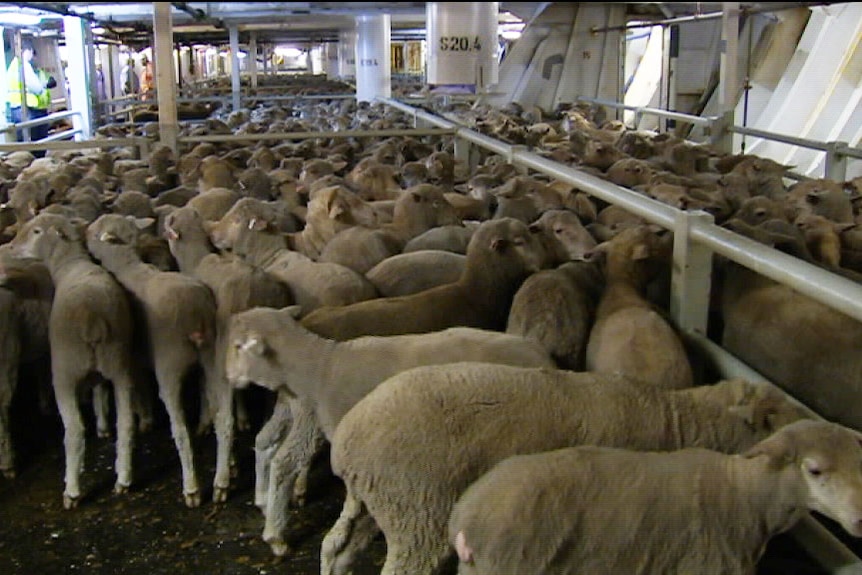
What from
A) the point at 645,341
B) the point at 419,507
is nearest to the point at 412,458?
the point at 419,507

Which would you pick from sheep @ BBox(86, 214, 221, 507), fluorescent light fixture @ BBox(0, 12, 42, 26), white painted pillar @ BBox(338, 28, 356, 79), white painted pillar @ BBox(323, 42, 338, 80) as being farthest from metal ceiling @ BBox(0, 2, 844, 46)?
white painted pillar @ BBox(323, 42, 338, 80)

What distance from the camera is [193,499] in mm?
3775

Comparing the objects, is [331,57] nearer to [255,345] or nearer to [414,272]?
[414,272]

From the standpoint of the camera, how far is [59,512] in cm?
374

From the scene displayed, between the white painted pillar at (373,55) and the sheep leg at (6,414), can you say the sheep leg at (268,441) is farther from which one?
the white painted pillar at (373,55)

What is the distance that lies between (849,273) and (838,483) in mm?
1805

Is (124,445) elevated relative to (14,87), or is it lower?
lower

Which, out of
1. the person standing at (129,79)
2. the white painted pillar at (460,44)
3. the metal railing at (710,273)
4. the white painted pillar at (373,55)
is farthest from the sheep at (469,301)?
the person standing at (129,79)

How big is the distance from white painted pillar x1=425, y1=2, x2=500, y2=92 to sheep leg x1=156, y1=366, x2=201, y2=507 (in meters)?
4.59

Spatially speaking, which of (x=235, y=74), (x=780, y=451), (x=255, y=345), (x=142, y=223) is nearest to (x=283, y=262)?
(x=142, y=223)

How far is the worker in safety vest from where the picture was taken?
1440 centimetres

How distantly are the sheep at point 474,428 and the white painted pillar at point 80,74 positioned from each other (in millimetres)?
11401

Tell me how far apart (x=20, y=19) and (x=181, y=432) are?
10.9 metres

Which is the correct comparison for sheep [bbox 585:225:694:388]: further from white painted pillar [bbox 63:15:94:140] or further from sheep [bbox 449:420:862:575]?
white painted pillar [bbox 63:15:94:140]
